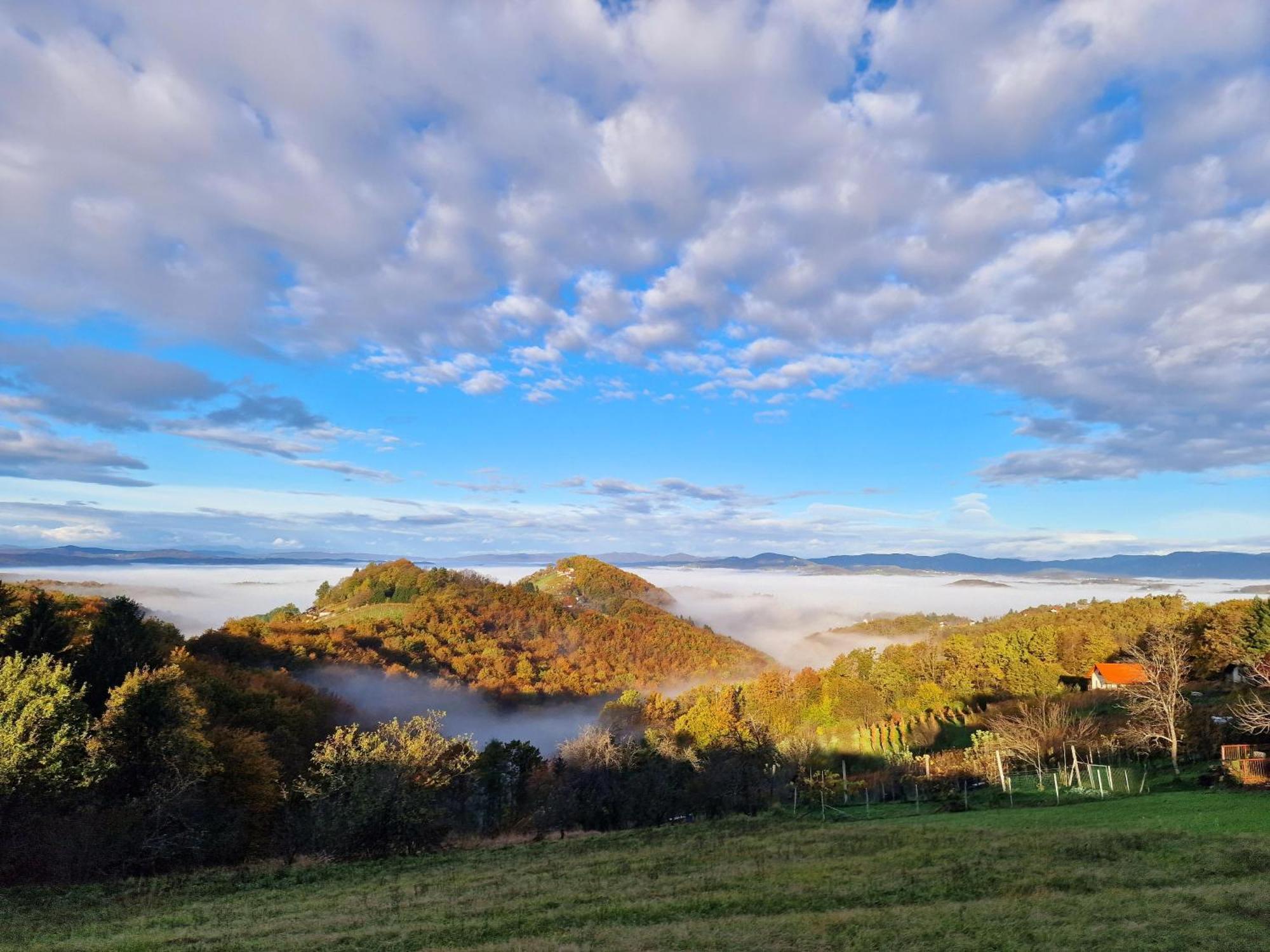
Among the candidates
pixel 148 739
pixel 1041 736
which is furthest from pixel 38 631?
pixel 1041 736

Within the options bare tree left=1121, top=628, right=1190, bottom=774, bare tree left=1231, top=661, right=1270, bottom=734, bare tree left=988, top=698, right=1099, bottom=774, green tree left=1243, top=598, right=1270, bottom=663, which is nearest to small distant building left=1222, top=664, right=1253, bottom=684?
green tree left=1243, top=598, right=1270, bottom=663

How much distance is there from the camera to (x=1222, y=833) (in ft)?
66.1

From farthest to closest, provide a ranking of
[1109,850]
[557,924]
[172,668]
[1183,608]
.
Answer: [1183,608]
[172,668]
[1109,850]
[557,924]

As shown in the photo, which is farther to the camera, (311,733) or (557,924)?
(311,733)

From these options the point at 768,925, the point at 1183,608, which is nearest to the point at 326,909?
the point at 768,925

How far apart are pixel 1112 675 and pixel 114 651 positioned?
299 feet

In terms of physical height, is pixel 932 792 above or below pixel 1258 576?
below

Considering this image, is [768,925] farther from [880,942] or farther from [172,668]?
[172,668]

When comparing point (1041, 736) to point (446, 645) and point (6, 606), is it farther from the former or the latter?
point (446, 645)

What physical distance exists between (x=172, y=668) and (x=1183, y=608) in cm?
11378

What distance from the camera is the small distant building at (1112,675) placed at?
76.3 meters

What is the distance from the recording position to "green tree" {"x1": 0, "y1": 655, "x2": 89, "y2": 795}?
94.3 ft

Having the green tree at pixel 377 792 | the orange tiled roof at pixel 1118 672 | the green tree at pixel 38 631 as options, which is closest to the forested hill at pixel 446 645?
the green tree at pixel 38 631

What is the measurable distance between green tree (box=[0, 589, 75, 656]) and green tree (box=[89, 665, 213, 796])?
915 cm
